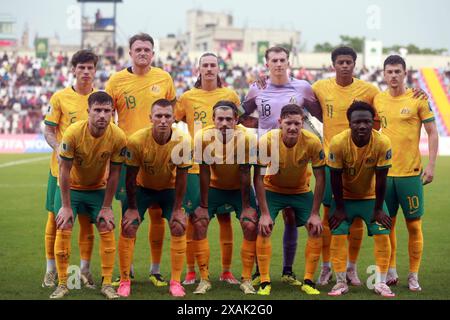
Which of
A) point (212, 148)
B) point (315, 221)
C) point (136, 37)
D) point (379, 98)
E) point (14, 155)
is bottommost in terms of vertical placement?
point (14, 155)

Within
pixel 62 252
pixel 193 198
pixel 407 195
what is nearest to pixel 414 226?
pixel 407 195

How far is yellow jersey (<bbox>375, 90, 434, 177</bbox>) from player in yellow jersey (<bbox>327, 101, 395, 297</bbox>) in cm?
46

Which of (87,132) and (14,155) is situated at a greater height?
(87,132)

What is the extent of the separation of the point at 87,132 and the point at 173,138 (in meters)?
0.80

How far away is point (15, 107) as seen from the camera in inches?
1304

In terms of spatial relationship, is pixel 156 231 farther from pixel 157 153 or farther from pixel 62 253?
pixel 62 253

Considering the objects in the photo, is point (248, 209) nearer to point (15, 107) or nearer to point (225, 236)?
point (225, 236)

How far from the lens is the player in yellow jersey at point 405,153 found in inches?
303

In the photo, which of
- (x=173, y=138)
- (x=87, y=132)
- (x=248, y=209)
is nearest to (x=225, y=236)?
(x=248, y=209)

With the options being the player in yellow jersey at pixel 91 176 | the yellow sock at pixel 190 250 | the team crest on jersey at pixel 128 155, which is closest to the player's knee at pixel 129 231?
the player in yellow jersey at pixel 91 176

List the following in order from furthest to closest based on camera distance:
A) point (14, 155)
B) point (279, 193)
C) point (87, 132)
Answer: point (14, 155) → point (279, 193) → point (87, 132)

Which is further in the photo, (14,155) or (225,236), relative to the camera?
(14,155)

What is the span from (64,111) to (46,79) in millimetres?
32470

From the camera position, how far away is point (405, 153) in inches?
305
